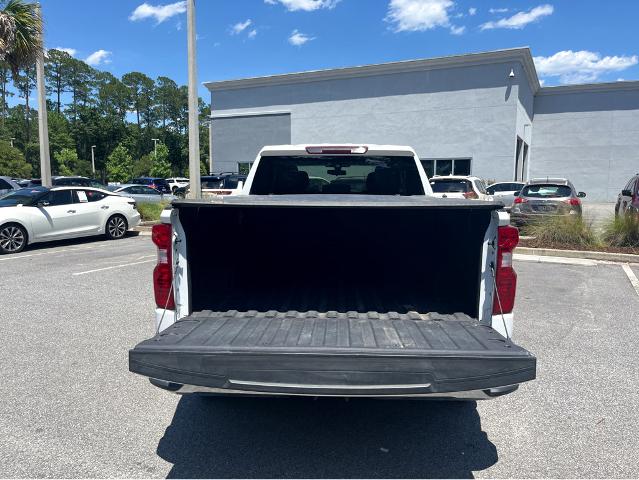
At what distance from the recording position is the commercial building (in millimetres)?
28516

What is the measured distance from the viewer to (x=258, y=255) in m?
4.12

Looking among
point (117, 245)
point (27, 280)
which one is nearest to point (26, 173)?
point (117, 245)

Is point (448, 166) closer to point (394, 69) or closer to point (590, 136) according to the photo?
point (394, 69)

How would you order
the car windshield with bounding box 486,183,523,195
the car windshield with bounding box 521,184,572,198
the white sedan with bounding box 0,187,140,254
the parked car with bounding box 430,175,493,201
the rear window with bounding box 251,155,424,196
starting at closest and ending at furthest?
the rear window with bounding box 251,155,424,196 → the white sedan with bounding box 0,187,140,254 → the car windshield with bounding box 521,184,572,198 → the parked car with bounding box 430,175,493,201 → the car windshield with bounding box 486,183,523,195

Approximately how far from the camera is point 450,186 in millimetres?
14711

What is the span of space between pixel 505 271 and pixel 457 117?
28157mm

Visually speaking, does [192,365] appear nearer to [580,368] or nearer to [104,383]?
[104,383]

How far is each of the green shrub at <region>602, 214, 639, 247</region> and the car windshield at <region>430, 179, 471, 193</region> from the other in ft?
13.2

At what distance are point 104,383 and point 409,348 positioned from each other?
284cm

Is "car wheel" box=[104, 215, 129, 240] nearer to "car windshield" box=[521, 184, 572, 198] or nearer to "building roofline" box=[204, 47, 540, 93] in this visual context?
"car windshield" box=[521, 184, 572, 198]

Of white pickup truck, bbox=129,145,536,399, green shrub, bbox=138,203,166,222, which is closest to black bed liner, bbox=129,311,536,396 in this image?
white pickup truck, bbox=129,145,536,399

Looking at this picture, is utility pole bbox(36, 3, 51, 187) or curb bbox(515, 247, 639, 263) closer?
curb bbox(515, 247, 639, 263)

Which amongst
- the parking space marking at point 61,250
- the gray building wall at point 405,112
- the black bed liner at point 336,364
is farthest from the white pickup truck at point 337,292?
the gray building wall at point 405,112

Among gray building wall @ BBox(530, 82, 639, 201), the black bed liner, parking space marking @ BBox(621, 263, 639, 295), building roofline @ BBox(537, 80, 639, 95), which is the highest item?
building roofline @ BBox(537, 80, 639, 95)
